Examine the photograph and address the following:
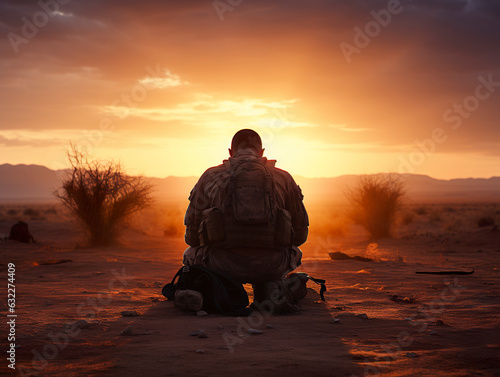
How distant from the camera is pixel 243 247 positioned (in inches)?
245

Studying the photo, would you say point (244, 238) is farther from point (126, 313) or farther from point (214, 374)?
point (214, 374)

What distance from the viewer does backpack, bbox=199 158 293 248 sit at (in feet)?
19.7

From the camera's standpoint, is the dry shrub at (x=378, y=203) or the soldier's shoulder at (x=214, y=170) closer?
the soldier's shoulder at (x=214, y=170)

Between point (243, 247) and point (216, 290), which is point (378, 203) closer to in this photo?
point (243, 247)

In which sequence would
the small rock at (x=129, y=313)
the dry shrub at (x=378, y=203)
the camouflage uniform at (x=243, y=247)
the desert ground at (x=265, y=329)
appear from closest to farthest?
1. the desert ground at (x=265, y=329)
2. the small rock at (x=129, y=313)
3. the camouflage uniform at (x=243, y=247)
4. the dry shrub at (x=378, y=203)

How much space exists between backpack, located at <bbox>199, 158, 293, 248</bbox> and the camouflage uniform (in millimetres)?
139

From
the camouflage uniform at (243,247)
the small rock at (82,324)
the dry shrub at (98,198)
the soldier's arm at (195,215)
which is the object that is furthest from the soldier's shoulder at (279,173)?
the dry shrub at (98,198)

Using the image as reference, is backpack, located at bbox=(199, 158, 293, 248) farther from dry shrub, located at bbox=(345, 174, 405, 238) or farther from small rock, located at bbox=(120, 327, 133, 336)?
dry shrub, located at bbox=(345, 174, 405, 238)

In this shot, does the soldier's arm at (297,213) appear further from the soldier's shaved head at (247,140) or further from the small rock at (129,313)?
the small rock at (129,313)

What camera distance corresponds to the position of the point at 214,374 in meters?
3.65

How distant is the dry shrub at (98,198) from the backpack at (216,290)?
1054 cm

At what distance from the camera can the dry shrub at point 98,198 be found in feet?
52.3

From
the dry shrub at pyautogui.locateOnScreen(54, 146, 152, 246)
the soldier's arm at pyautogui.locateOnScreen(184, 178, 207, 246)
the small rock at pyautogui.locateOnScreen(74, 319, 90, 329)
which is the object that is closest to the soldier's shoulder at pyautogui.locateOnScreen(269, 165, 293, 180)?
the soldier's arm at pyautogui.locateOnScreen(184, 178, 207, 246)

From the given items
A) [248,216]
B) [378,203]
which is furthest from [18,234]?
[248,216]
